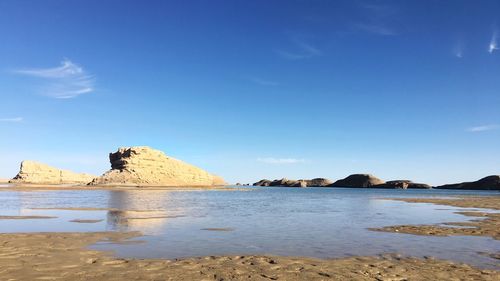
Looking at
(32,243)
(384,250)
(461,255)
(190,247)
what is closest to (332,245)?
(384,250)

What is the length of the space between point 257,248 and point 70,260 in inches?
301

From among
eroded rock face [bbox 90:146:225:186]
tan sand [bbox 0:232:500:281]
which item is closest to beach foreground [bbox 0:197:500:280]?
tan sand [bbox 0:232:500:281]

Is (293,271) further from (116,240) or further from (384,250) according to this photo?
(116,240)

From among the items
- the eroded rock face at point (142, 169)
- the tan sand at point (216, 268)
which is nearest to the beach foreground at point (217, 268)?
the tan sand at point (216, 268)

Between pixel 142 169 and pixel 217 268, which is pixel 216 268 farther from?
pixel 142 169

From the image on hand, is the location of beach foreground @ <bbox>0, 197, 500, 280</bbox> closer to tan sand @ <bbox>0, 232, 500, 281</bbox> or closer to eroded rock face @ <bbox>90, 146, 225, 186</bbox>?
tan sand @ <bbox>0, 232, 500, 281</bbox>

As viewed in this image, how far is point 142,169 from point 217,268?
15610 cm

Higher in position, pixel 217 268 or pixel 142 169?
pixel 142 169

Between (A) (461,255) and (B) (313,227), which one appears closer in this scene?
(A) (461,255)

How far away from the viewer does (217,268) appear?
1230 cm

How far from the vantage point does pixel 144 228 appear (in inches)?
885

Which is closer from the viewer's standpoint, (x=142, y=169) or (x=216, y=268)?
(x=216, y=268)

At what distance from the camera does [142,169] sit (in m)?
161

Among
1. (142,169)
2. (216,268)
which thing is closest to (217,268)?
(216,268)
